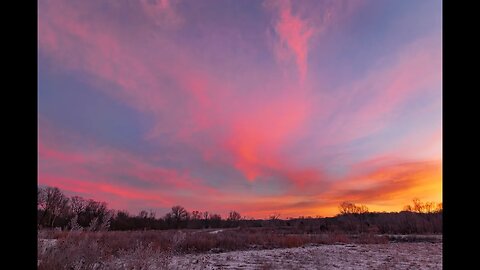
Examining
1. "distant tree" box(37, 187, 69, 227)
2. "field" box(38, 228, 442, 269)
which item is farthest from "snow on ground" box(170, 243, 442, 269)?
"distant tree" box(37, 187, 69, 227)

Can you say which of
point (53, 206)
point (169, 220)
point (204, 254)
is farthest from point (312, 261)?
point (169, 220)

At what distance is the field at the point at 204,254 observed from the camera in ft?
17.3

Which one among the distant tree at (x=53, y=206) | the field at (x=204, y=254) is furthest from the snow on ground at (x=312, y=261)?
the distant tree at (x=53, y=206)

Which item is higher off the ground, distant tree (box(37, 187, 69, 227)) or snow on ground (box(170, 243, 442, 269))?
distant tree (box(37, 187, 69, 227))

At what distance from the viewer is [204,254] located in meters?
17.8

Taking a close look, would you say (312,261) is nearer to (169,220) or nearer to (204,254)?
(204,254)

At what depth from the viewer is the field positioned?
17.3 ft

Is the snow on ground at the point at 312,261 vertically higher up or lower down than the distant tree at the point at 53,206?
lower down

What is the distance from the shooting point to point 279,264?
45.9ft

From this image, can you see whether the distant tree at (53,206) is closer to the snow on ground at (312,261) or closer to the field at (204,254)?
the field at (204,254)

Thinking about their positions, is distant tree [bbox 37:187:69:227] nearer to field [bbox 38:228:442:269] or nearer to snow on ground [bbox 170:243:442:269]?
field [bbox 38:228:442:269]

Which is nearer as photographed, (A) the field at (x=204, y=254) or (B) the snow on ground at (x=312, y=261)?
(A) the field at (x=204, y=254)

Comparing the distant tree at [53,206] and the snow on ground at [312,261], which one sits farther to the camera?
the snow on ground at [312,261]
